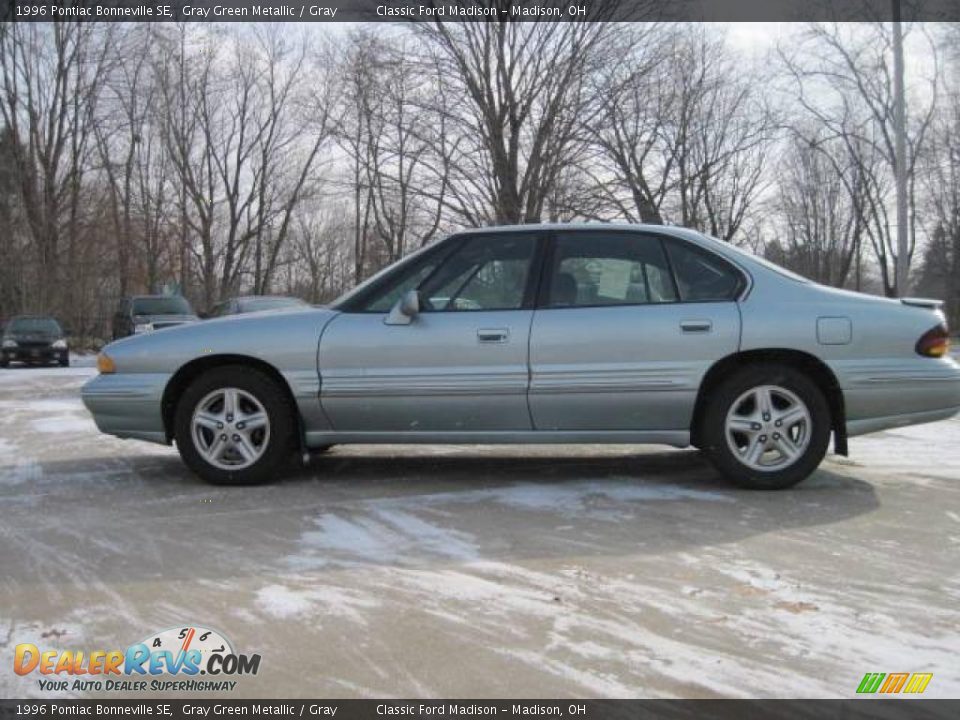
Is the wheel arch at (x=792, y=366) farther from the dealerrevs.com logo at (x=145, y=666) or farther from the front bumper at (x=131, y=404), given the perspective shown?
the front bumper at (x=131, y=404)

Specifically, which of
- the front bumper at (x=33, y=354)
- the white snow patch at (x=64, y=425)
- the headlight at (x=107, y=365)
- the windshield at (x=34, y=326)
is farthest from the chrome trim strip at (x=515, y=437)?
the windshield at (x=34, y=326)

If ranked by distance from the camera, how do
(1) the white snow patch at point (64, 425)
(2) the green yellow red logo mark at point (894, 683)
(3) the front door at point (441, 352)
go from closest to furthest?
(2) the green yellow red logo mark at point (894, 683) < (3) the front door at point (441, 352) < (1) the white snow patch at point (64, 425)

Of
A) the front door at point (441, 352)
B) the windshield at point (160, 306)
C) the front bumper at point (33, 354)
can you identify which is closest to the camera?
the front door at point (441, 352)

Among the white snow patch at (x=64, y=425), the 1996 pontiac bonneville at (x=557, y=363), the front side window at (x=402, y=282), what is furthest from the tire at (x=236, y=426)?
the white snow patch at (x=64, y=425)

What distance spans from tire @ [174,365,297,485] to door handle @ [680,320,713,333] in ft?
7.77

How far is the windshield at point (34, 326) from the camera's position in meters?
Result: 21.2

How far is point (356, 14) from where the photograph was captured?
75.9 feet

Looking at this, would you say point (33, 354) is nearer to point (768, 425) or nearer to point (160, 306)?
point (160, 306)

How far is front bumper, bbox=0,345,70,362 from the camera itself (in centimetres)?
2062

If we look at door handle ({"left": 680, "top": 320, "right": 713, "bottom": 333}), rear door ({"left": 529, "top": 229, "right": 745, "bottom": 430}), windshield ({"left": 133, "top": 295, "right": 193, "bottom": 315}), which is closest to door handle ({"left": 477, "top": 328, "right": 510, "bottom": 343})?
rear door ({"left": 529, "top": 229, "right": 745, "bottom": 430})

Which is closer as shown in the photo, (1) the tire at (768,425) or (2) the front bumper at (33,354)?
(1) the tire at (768,425)

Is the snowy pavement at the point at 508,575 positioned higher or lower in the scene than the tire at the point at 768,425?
lower

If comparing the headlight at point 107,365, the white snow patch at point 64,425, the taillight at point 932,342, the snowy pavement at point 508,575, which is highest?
the taillight at point 932,342

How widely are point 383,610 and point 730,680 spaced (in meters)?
1.23
